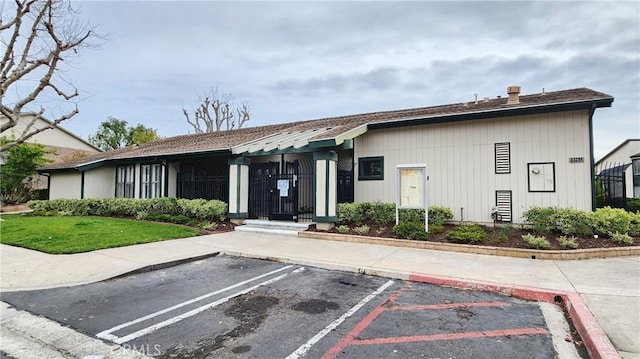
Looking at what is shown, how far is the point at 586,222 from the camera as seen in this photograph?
8.27 m

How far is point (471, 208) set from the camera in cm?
1048

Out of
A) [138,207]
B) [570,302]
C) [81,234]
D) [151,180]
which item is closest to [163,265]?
[81,234]

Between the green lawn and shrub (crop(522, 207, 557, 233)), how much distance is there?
9.80 m

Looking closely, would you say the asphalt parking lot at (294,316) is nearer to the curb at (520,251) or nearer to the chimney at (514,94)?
the curb at (520,251)

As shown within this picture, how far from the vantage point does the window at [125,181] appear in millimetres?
17109

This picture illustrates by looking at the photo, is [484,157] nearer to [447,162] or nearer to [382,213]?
[447,162]

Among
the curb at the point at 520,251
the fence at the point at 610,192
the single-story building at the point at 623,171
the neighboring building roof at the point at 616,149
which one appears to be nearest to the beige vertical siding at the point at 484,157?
the curb at the point at 520,251

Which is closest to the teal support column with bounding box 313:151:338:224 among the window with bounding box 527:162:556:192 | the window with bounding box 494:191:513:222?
the window with bounding box 494:191:513:222

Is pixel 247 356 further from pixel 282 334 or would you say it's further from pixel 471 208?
pixel 471 208

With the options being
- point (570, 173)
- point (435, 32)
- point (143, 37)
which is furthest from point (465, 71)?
point (143, 37)

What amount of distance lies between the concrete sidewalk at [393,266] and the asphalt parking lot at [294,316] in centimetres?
54

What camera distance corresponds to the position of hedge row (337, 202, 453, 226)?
1029 cm

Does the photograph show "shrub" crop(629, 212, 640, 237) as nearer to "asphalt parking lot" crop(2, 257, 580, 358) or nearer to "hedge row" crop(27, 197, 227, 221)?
"asphalt parking lot" crop(2, 257, 580, 358)

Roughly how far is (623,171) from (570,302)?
10909 millimetres
